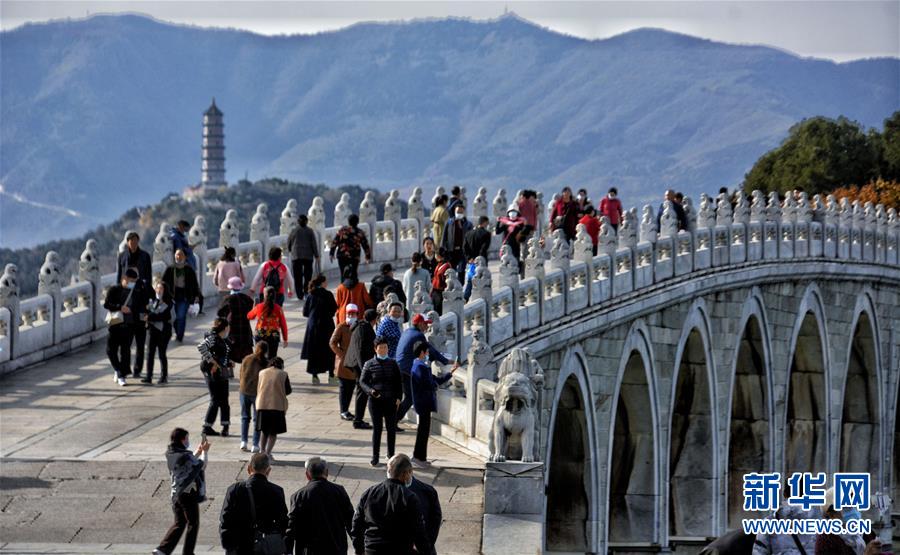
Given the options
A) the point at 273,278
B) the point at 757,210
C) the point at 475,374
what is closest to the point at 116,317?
the point at 273,278

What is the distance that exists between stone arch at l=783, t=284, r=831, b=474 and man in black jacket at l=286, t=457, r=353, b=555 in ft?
118

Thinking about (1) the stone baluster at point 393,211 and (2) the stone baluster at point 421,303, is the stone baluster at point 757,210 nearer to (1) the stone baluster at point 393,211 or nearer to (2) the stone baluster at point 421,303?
(1) the stone baluster at point 393,211

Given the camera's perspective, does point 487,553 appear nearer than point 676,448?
Yes

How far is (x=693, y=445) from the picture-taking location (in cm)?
4222

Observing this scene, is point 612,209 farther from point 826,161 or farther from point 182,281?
point 826,161

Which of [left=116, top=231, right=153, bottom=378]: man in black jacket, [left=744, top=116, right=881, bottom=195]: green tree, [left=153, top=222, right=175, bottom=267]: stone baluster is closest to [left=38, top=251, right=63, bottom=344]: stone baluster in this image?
[left=116, top=231, right=153, bottom=378]: man in black jacket

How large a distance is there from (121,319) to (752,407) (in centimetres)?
2513

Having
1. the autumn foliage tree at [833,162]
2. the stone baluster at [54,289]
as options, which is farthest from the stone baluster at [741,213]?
the autumn foliage tree at [833,162]

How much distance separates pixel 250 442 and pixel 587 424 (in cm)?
1460

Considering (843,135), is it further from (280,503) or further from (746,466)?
(280,503)

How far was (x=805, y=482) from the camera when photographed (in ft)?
52.6

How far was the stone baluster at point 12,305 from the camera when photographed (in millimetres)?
26125

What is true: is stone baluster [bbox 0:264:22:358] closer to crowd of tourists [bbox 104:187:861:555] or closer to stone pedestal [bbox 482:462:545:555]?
crowd of tourists [bbox 104:187:861:555]

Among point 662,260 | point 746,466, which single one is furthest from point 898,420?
point 662,260
